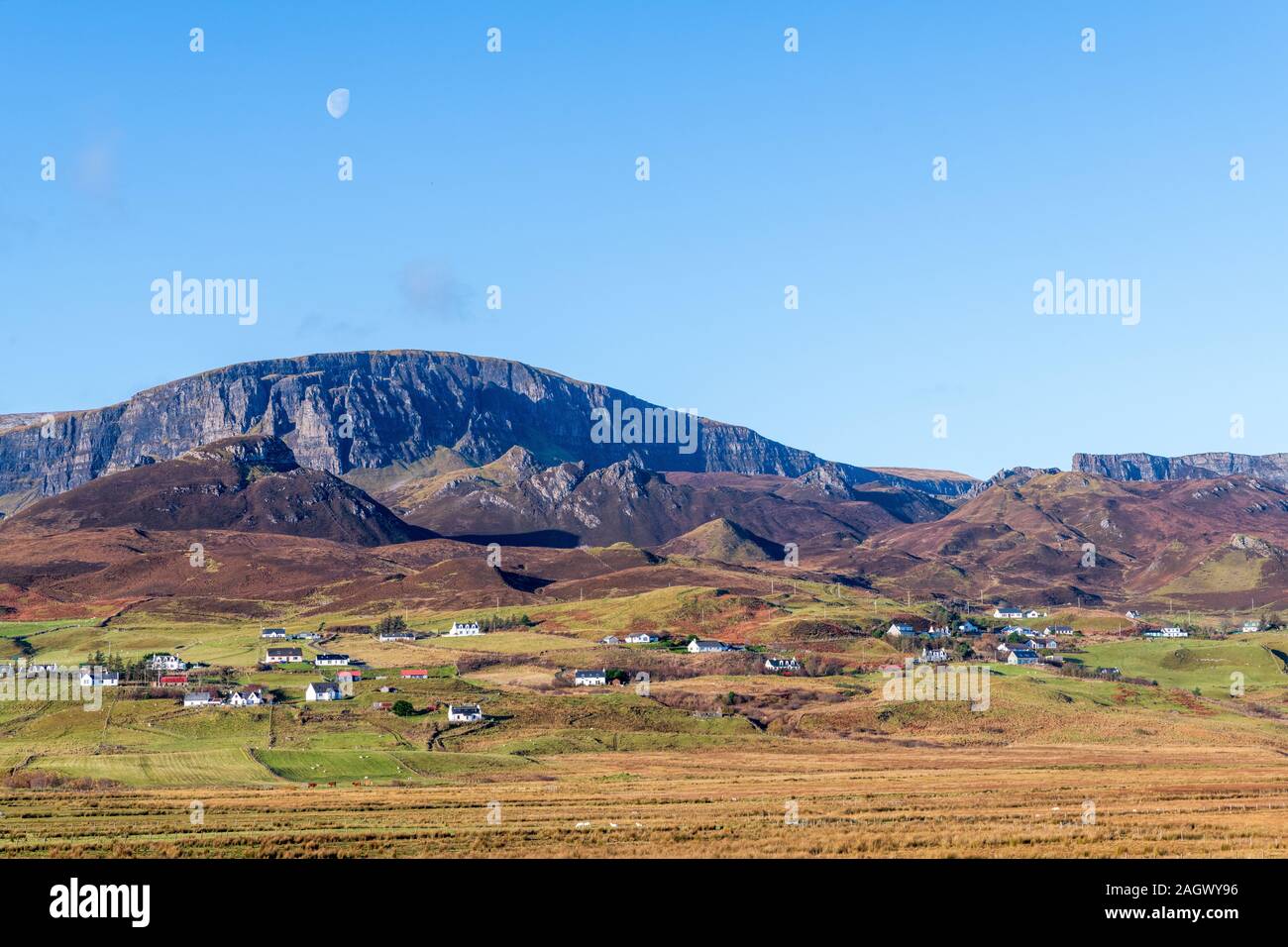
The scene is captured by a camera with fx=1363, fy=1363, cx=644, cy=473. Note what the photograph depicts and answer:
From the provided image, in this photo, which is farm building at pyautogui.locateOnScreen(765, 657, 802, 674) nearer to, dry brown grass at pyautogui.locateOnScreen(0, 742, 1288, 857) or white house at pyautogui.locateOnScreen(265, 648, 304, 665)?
white house at pyautogui.locateOnScreen(265, 648, 304, 665)

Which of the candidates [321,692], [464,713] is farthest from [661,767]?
[321,692]

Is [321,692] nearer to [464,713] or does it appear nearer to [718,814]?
[464,713]

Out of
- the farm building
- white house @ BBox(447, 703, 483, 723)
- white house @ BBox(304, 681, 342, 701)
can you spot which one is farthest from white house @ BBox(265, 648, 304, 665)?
the farm building
